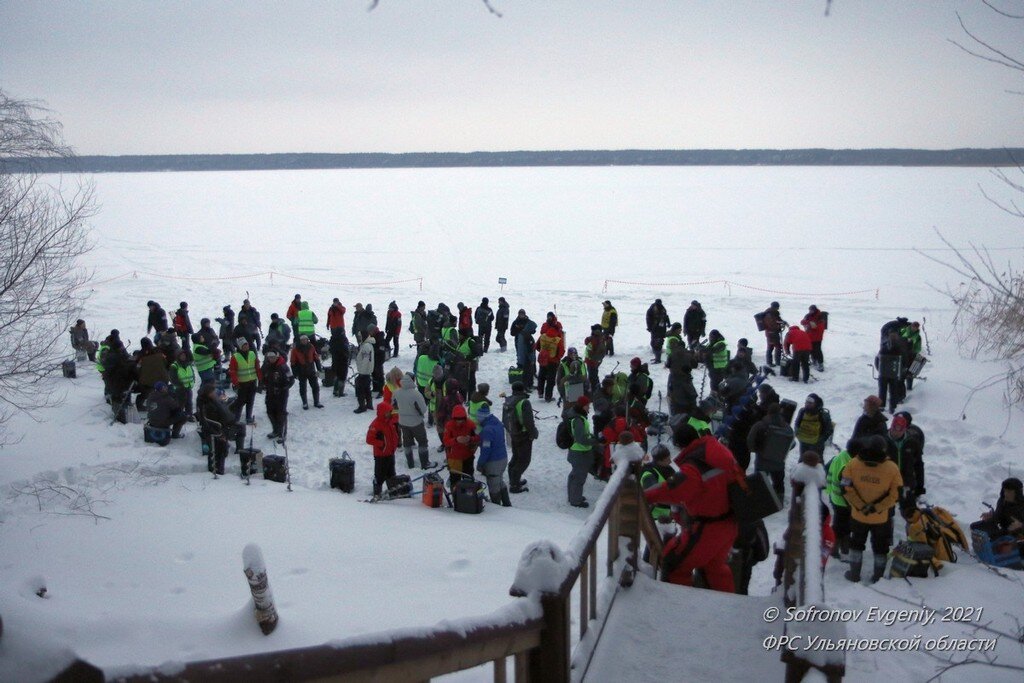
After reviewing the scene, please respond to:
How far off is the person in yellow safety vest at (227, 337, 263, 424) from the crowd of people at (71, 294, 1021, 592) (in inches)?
0.8

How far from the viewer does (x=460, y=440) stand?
7918 mm

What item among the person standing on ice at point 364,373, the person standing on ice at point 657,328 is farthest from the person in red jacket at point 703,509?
the person standing on ice at point 657,328

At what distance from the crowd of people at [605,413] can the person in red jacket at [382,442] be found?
18 millimetres

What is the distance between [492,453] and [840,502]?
3475 millimetres

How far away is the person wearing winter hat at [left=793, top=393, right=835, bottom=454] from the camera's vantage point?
26.4 feet

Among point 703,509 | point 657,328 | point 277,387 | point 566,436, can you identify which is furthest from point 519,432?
point 657,328

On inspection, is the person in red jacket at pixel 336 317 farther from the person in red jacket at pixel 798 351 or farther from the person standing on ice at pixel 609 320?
the person in red jacket at pixel 798 351

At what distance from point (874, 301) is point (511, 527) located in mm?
18121

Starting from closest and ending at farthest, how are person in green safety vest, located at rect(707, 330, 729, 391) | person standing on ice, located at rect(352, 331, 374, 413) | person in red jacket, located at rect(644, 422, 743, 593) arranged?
person in red jacket, located at rect(644, 422, 743, 593) → person in green safety vest, located at rect(707, 330, 729, 391) → person standing on ice, located at rect(352, 331, 374, 413)

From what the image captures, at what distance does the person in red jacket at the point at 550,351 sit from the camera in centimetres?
1198

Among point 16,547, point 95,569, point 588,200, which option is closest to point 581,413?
point 95,569

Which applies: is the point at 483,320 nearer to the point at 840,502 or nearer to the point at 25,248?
the point at 25,248

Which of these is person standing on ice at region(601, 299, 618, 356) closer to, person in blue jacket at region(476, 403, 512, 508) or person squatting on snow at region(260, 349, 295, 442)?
person squatting on snow at region(260, 349, 295, 442)

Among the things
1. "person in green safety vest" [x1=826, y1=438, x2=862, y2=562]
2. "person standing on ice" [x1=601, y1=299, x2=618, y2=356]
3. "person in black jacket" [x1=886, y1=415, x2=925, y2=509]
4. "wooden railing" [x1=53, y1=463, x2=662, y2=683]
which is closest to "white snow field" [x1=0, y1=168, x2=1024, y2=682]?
"wooden railing" [x1=53, y1=463, x2=662, y2=683]
